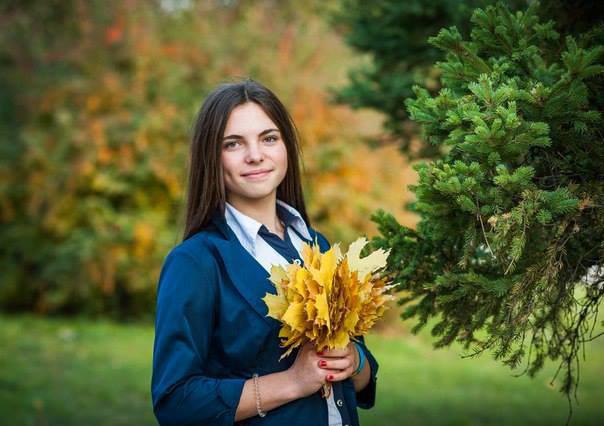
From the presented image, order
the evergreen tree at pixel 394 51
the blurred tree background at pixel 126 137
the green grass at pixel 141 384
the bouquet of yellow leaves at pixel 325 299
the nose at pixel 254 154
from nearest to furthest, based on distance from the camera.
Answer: the bouquet of yellow leaves at pixel 325 299 < the nose at pixel 254 154 < the evergreen tree at pixel 394 51 < the green grass at pixel 141 384 < the blurred tree background at pixel 126 137

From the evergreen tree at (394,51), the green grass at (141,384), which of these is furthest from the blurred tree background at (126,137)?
the evergreen tree at (394,51)

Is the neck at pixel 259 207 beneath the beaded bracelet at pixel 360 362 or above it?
above

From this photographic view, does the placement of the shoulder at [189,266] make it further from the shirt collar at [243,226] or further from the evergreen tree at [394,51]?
the evergreen tree at [394,51]

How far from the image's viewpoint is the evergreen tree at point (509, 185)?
2.55m

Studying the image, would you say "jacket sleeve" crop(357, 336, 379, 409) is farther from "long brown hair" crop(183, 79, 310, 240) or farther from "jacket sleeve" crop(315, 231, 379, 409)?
"long brown hair" crop(183, 79, 310, 240)

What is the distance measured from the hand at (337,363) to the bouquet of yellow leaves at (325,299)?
0.18ft

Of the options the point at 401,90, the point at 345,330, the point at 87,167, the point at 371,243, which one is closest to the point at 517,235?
the point at 345,330

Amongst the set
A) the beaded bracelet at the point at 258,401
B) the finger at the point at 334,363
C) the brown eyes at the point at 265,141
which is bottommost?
the beaded bracelet at the point at 258,401

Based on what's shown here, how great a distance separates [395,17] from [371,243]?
93.9 inches

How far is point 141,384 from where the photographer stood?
8.47 meters

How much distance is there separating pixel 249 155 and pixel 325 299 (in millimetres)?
695

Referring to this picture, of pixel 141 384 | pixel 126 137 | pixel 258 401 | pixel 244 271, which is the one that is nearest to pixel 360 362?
pixel 258 401

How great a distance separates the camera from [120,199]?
11539 millimetres

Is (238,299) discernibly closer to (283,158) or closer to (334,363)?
(334,363)
